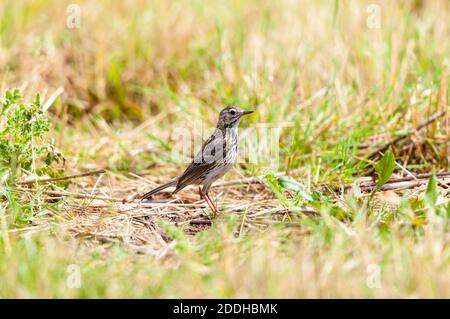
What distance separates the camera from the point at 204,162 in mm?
5977

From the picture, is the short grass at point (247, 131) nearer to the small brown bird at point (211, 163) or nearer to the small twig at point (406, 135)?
the small twig at point (406, 135)

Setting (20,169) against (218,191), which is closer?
(20,169)

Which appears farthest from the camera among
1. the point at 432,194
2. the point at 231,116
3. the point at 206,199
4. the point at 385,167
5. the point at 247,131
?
the point at 247,131

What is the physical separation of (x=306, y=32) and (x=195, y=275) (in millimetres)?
5273

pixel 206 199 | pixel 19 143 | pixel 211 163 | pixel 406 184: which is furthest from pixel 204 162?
pixel 406 184

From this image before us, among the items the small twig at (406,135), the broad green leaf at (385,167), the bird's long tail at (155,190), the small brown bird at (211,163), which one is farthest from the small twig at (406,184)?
the bird's long tail at (155,190)

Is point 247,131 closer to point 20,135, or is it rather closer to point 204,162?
point 204,162

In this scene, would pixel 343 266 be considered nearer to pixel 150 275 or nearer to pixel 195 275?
pixel 195 275

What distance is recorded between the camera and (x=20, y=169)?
5.57 meters

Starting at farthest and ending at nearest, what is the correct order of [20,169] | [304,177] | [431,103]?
[431,103]
[304,177]
[20,169]

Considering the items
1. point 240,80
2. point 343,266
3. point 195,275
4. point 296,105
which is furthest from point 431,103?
point 195,275

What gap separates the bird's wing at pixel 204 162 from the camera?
5.88m

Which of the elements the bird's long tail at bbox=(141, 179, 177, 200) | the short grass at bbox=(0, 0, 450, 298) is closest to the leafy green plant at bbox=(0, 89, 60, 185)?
the short grass at bbox=(0, 0, 450, 298)

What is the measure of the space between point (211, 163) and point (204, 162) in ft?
0.20
